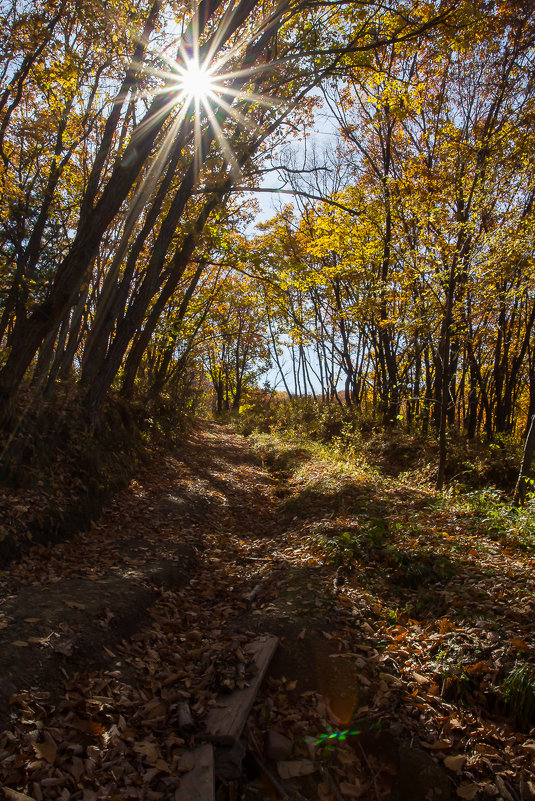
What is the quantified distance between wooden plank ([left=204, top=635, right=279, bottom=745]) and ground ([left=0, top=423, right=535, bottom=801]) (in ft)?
0.30

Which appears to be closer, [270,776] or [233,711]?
[270,776]

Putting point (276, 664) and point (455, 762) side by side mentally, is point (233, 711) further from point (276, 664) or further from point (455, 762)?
point (455, 762)

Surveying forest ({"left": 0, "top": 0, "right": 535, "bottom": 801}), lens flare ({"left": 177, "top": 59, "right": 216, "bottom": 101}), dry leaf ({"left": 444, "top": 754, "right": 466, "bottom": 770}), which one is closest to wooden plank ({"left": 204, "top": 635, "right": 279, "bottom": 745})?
forest ({"left": 0, "top": 0, "right": 535, "bottom": 801})

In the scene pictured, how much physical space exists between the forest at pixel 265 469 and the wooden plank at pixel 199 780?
0.09 feet

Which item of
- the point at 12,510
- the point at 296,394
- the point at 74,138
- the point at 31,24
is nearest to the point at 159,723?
the point at 12,510

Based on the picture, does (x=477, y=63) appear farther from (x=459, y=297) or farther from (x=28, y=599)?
(x=28, y=599)

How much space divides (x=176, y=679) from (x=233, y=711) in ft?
2.33

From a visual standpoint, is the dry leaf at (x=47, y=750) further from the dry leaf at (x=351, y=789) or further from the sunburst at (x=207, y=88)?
the sunburst at (x=207, y=88)

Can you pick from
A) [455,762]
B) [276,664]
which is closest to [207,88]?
[276,664]

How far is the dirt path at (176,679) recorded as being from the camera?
2781 millimetres

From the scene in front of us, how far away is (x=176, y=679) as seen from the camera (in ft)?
12.1

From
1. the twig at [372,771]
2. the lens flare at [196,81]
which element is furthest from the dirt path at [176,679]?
the lens flare at [196,81]

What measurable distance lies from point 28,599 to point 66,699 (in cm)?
136

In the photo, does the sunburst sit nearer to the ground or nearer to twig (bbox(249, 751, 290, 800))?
the ground
